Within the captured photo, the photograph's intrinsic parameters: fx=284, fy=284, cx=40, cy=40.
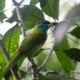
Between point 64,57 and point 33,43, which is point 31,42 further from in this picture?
point 64,57

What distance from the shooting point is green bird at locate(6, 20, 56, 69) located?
3.74 feet

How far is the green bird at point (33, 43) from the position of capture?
1.14m

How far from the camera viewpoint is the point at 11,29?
1296mm

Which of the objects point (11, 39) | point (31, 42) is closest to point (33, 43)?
point (31, 42)

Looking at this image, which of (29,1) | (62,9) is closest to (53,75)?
(29,1)

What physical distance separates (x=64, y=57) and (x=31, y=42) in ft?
0.58

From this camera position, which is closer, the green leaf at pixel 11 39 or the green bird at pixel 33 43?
the green bird at pixel 33 43

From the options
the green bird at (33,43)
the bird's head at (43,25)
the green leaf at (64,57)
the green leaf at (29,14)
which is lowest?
the green leaf at (64,57)

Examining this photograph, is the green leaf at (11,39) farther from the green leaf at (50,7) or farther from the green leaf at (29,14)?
the green leaf at (50,7)

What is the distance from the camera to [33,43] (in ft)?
4.05

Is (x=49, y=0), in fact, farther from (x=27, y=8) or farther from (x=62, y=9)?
(x=62, y=9)

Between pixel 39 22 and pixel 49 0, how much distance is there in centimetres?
11

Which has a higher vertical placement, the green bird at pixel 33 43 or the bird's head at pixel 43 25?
the bird's head at pixel 43 25

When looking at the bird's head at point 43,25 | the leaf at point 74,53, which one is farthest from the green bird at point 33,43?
the leaf at point 74,53
